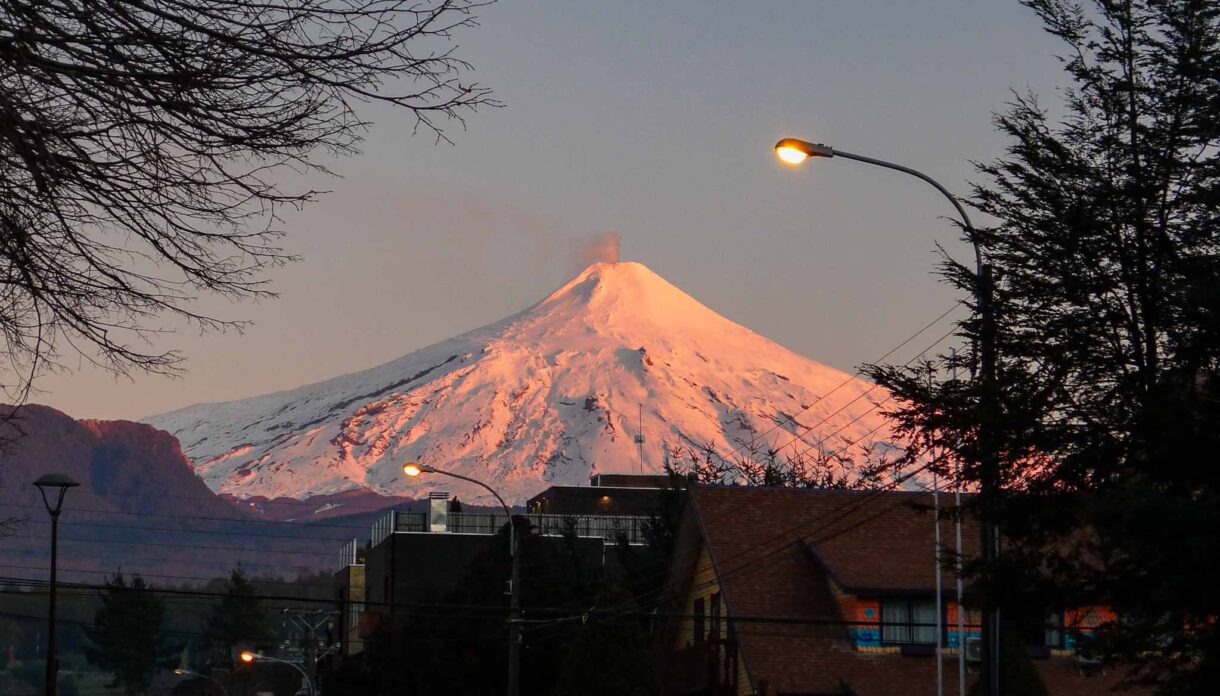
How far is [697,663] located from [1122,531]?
25292 mm

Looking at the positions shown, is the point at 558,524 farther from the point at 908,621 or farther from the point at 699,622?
the point at 908,621

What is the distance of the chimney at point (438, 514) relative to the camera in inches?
3236

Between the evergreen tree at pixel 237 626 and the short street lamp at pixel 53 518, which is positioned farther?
the evergreen tree at pixel 237 626

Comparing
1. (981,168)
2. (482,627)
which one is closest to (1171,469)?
(981,168)

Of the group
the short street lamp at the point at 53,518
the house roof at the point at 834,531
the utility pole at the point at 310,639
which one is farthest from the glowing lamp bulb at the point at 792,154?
the utility pole at the point at 310,639

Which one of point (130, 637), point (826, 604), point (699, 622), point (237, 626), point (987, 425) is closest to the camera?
point (987, 425)

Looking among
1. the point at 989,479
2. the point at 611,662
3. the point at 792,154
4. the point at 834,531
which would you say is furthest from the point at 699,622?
the point at 792,154

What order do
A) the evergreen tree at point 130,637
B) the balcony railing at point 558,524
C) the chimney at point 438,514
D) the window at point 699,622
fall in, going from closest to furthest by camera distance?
the window at point 699,622
the chimney at point 438,514
the balcony railing at point 558,524
the evergreen tree at point 130,637

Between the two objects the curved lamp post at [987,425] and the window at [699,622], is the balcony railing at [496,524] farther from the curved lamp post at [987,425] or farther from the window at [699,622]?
the curved lamp post at [987,425]

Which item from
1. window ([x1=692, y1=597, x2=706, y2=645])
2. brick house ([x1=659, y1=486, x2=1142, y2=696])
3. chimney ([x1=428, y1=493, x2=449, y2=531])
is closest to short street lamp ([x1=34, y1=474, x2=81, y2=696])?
brick house ([x1=659, y1=486, x2=1142, y2=696])

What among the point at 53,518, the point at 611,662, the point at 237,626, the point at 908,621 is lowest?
the point at 237,626

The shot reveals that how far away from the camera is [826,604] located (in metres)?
38.3

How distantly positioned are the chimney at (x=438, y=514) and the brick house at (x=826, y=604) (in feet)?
137

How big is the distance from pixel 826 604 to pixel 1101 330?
63.5ft
